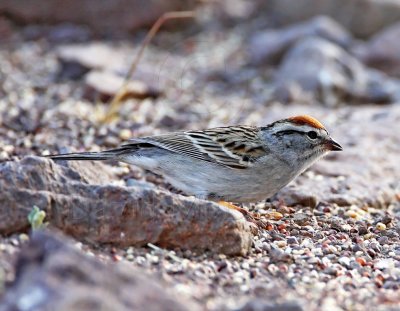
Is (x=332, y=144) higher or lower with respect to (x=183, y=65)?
higher

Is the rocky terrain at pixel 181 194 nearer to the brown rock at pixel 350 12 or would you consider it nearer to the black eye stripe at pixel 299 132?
the brown rock at pixel 350 12

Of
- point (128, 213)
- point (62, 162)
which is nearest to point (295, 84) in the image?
point (62, 162)

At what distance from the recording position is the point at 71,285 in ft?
11.3

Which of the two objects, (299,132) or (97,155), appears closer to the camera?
(97,155)

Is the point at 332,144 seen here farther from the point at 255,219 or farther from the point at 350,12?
the point at 350,12

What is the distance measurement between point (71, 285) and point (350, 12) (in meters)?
10.6

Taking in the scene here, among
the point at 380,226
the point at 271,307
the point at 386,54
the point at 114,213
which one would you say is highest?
the point at 271,307

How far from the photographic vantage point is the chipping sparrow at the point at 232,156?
6238mm

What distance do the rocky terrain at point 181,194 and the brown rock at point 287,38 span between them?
3 centimetres

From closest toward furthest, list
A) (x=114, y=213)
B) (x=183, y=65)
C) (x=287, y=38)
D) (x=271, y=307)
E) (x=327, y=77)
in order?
(x=271, y=307)
(x=114, y=213)
(x=327, y=77)
(x=183, y=65)
(x=287, y=38)

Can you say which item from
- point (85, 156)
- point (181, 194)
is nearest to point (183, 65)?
point (181, 194)

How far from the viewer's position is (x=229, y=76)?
11.2 meters

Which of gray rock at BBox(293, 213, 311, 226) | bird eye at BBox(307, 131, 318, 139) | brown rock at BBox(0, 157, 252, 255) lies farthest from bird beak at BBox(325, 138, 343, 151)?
brown rock at BBox(0, 157, 252, 255)

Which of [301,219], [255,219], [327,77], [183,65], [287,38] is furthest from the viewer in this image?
[287,38]
